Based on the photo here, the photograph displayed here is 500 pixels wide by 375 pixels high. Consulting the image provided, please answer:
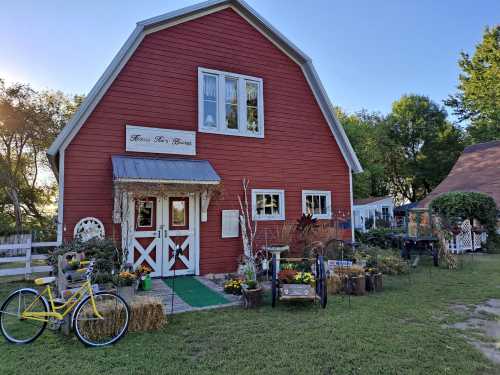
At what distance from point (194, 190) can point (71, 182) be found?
8.44 feet

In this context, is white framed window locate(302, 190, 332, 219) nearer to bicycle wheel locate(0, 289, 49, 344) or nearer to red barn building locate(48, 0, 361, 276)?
red barn building locate(48, 0, 361, 276)

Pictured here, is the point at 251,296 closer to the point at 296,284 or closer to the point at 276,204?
the point at 296,284

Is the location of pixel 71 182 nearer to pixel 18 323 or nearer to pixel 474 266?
pixel 18 323

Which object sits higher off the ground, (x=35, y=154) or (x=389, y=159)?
(x=389, y=159)

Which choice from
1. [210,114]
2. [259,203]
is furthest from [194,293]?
[210,114]

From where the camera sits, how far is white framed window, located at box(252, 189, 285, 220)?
348 inches

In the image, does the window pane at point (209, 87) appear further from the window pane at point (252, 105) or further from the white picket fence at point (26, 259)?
the white picket fence at point (26, 259)

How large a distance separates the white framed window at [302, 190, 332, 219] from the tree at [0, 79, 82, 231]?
48.3 feet

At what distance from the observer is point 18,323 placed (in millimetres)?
4707

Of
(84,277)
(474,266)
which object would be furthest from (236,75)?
(474,266)

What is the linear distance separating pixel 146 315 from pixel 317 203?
21.1 feet

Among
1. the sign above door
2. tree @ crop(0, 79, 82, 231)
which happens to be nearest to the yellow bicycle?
the sign above door

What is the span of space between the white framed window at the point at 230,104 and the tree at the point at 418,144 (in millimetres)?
27866

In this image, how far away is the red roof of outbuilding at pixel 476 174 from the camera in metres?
17.4
